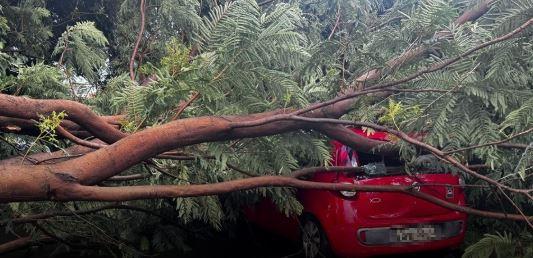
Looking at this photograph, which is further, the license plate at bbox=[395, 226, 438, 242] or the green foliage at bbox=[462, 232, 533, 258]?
the license plate at bbox=[395, 226, 438, 242]

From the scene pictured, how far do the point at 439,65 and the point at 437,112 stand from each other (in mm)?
238

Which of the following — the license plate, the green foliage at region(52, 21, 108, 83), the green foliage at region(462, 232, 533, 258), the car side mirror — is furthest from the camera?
the license plate

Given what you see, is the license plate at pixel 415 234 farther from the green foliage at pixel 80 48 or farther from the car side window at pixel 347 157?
the green foliage at pixel 80 48

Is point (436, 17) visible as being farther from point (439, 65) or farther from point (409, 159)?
point (409, 159)

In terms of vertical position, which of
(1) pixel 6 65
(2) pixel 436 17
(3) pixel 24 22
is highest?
(3) pixel 24 22

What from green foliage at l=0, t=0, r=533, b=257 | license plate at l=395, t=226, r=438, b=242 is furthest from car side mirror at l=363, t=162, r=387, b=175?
green foliage at l=0, t=0, r=533, b=257

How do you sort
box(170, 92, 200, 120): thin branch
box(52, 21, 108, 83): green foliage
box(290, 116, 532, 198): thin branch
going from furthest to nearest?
box(52, 21, 108, 83): green foliage
box(170, 92, 200, 120): thin branch
box(290, 116, 532, 198): thin branch

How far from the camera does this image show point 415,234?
15.3 ft

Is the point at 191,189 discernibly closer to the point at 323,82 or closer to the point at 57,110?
the point at 57,110

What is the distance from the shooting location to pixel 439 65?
2.35 meters

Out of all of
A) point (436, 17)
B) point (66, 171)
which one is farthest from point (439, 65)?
point (66, 171)

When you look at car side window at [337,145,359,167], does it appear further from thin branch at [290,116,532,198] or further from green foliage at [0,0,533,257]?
thin branch at [290,116,532,198]

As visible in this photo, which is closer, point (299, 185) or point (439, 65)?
point (439, 65)

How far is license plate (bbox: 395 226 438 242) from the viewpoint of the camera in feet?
15.2
